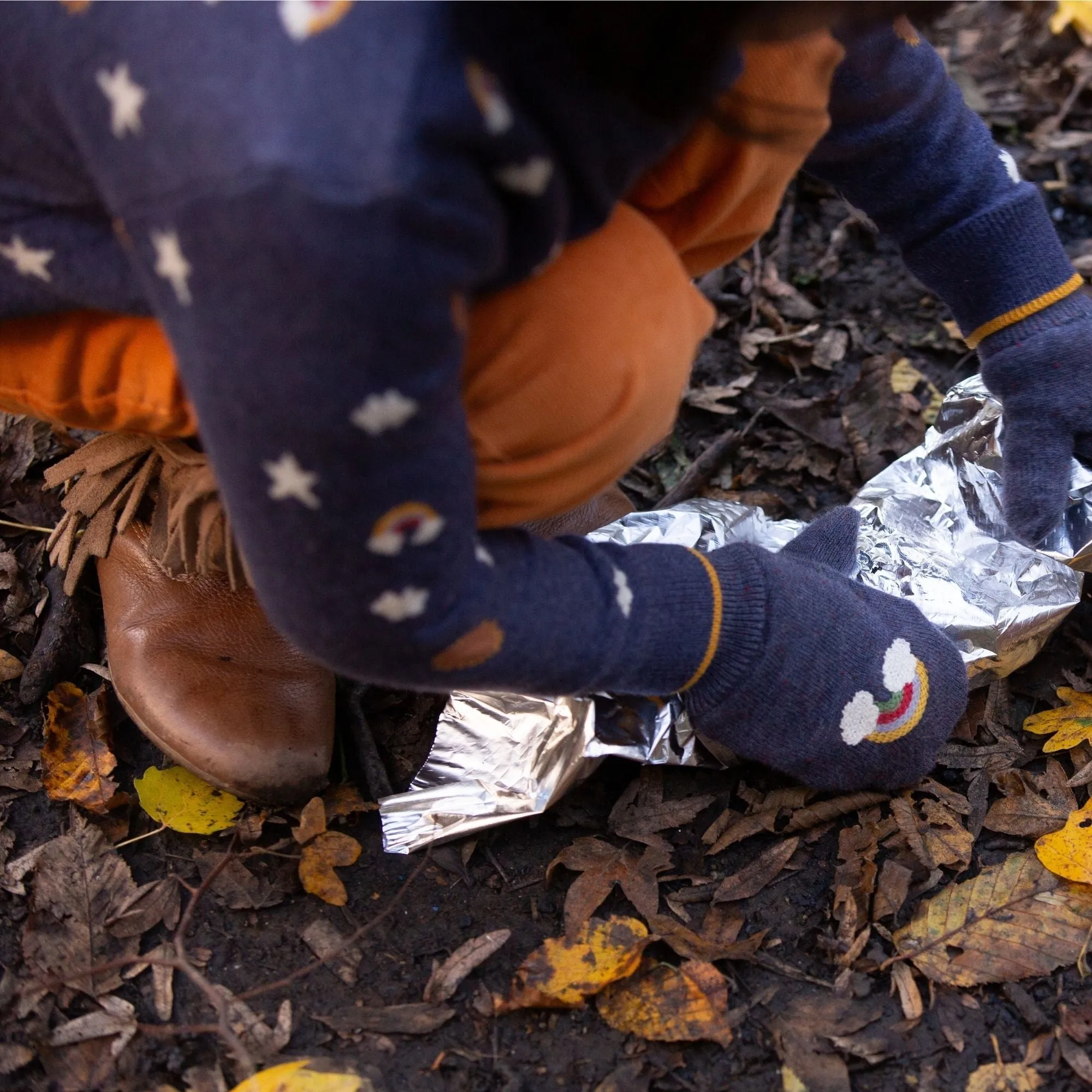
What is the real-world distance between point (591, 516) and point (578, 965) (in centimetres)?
66

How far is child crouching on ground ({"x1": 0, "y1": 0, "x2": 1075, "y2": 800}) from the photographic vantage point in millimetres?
721

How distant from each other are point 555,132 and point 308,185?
0.21 metres

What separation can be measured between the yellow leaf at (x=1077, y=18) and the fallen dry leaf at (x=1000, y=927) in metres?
2.16

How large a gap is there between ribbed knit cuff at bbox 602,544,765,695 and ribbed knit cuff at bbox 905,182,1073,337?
23.1 inches

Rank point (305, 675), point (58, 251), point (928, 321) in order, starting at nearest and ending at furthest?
point (58, 251) < point (305, 675) < point (928, 321)

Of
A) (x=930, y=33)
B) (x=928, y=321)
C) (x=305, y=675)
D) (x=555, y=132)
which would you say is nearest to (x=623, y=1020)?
(x=305, y=675)

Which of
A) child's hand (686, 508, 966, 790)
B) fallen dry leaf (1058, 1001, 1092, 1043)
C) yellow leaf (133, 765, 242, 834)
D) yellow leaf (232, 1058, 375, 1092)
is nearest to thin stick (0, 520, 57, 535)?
yellow leaf (133, 765, 242, 834)

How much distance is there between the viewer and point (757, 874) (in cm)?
131

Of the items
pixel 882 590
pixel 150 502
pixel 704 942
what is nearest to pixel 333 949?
pixel 704 942

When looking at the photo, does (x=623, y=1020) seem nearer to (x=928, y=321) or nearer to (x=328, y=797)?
(x=328, y=797)

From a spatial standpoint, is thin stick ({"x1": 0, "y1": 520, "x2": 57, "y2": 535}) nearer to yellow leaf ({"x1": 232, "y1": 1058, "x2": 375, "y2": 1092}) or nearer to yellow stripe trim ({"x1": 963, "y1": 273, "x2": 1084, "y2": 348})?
yellow leaf ({"x1": 232, "y1": 1058, "x2": 375, "y2": 1092})

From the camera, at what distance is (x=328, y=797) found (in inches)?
54.9

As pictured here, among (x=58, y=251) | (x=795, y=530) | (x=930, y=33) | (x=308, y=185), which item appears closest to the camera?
(x=308, y=185)

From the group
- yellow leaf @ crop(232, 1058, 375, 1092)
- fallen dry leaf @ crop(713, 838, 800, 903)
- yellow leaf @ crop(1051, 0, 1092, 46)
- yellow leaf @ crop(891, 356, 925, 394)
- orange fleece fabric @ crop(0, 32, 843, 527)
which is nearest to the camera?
orange fleece fabric @ crop(0, 32, 843, 527)
